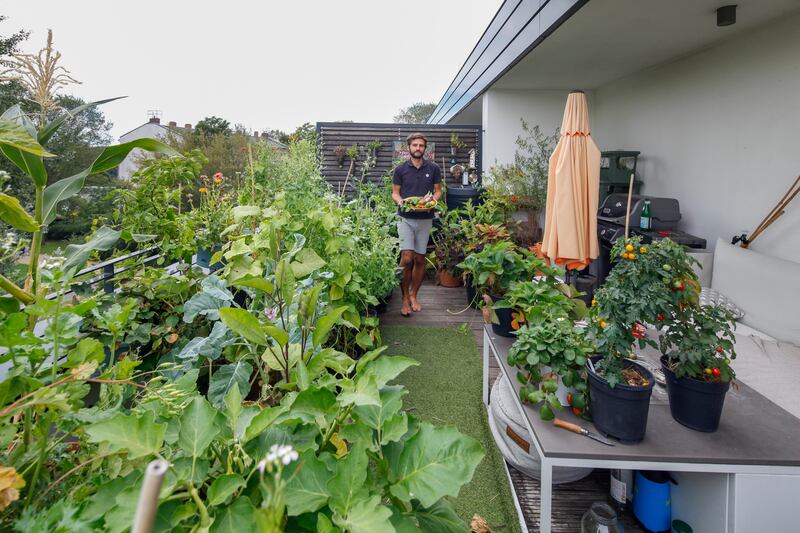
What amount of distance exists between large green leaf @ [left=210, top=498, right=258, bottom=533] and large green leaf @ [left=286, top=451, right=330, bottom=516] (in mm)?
37

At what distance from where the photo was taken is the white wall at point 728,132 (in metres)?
3.63

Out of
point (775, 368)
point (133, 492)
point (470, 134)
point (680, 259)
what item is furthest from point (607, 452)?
point (470, 134)

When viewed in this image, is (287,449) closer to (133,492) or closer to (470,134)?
(133,492)

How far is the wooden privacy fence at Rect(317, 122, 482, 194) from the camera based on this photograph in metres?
7.43

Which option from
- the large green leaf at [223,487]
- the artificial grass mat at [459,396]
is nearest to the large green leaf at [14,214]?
the large green leaf at [223,487]

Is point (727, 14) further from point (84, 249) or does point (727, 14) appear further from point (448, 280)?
point (84, 249)

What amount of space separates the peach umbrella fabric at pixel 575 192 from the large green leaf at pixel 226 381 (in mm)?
2583

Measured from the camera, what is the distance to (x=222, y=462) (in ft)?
1.73

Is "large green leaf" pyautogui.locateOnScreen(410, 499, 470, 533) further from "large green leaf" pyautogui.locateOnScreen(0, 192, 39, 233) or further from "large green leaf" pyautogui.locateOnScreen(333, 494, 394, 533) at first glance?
"large green leaf" pyautogui.locateOnScreen(0, 192, 39, 233)

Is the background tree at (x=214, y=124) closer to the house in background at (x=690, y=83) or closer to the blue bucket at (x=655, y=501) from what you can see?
the house in background at (x=690, y=83)

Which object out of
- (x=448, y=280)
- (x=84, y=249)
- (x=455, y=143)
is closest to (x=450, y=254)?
(x=448, y=280)

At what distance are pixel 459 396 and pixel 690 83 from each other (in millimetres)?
4743

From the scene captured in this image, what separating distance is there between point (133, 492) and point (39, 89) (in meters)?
0.96

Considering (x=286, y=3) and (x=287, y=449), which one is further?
(x=286, y=3)
